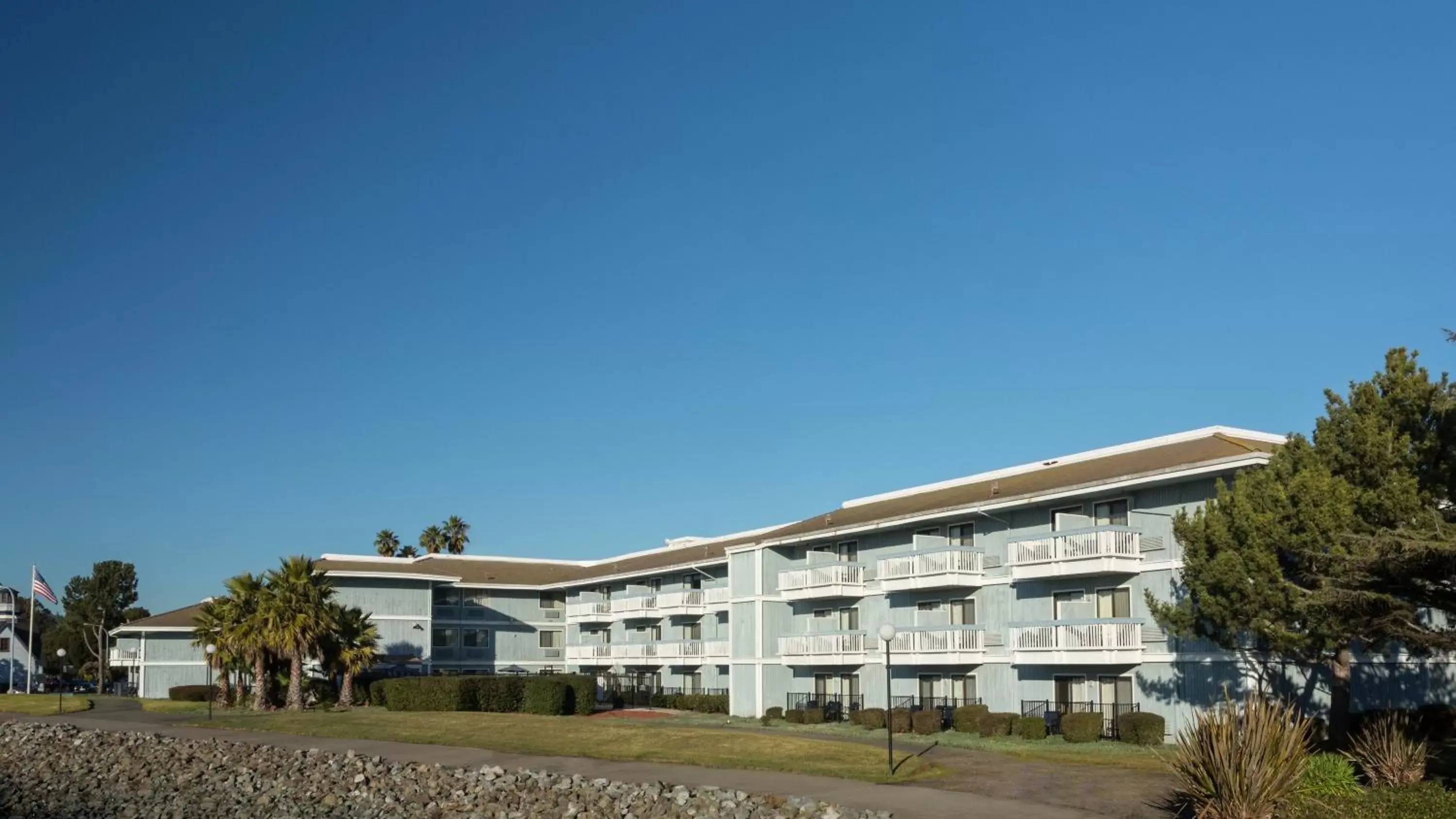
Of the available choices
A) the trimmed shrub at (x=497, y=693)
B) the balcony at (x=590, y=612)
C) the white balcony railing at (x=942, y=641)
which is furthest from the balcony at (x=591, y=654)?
the white balcony railing at (x=942, y=641)

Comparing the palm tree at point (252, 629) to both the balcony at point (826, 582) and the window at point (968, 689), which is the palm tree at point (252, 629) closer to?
the balcony at point (826, 582)

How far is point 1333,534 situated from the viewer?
81.3 ft

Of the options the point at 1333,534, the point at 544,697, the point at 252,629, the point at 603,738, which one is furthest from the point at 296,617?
the point at 1333,534

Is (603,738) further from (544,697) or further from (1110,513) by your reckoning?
(1110,513)

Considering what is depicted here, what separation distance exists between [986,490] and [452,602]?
1446 inches

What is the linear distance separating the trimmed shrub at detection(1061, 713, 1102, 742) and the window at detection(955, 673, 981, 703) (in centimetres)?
649

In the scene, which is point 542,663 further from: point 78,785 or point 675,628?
point 78,785

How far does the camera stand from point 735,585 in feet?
190

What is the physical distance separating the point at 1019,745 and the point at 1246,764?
19145 millimetres

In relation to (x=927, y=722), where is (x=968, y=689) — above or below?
above

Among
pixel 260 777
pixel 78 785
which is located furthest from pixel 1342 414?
pixel 78 785

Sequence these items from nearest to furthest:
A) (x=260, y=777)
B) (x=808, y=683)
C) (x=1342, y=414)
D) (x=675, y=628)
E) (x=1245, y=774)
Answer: (x=1245, y=774) < (x=1342, y=414) < (x=260, y=777) < (x=808, y=683) < (x=675, y=628)

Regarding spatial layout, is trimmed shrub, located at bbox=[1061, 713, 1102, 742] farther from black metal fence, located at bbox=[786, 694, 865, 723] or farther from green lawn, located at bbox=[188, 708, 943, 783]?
black metal fence, located at bbox=[786, 694, 865, 723]

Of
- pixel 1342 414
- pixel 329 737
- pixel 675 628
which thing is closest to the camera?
pixel 1342 414
